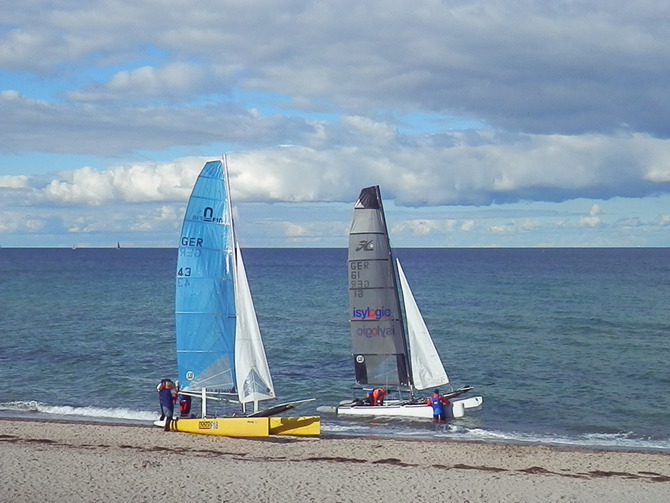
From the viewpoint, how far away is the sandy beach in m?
18.0

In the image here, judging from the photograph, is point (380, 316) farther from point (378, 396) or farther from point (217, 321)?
point (217, 321)

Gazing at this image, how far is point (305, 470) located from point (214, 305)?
20.9 feet

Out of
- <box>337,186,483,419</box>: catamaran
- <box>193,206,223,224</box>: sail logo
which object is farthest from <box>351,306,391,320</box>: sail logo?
<box>193,206,223,224</box>: sail logo

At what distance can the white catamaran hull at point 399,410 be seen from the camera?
28.2m

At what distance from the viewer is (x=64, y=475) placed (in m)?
19.2

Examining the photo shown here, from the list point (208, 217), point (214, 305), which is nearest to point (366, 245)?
point (214, 305)

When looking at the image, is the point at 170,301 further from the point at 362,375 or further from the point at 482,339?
the point at 362,375

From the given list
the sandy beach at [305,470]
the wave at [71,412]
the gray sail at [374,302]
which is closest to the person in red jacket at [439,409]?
the gray sail at [374,302]

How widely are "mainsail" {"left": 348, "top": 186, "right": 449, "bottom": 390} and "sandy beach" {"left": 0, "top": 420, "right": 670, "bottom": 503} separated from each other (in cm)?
556

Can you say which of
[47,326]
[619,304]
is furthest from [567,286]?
[47,326]

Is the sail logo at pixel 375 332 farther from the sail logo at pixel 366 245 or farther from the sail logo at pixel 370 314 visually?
the sail logo at pixel 366 245

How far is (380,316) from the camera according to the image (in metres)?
29.6

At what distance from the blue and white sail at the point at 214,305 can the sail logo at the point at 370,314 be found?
603cm

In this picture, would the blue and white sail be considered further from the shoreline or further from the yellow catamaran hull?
the shoreline
